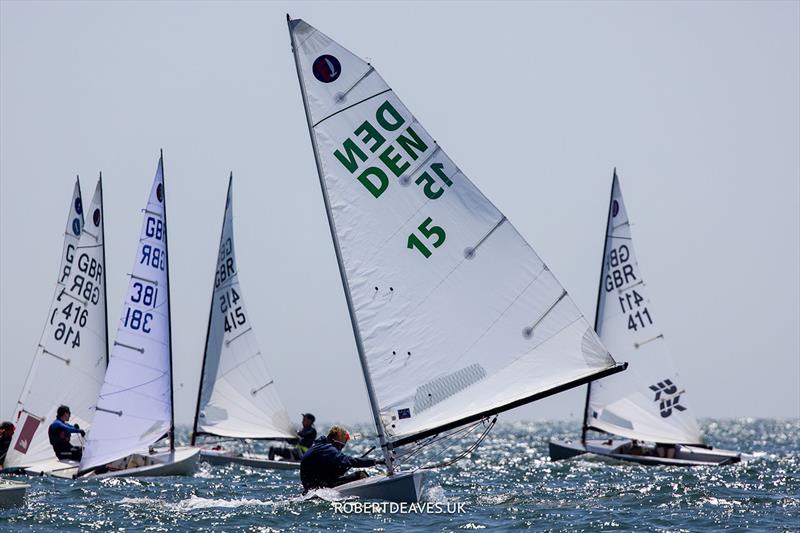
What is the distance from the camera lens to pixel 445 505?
16.9m

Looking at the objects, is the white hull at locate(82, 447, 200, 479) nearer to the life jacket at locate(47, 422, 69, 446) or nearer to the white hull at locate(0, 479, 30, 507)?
the life jacket at locate(47, 422, 69, 446)

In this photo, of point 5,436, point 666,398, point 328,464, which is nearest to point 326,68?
point 328,464

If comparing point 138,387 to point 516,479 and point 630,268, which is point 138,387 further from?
point 630,268

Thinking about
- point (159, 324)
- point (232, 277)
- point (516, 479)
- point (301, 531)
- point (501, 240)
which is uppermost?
point (232, 277)

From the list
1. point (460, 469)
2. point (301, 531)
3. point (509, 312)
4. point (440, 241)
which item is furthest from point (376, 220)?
point (460, 469)

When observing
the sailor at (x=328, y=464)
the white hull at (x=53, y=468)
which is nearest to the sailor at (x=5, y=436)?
the white hull at (x=53, y=468)

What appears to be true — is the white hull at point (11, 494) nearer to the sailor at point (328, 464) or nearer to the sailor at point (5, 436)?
the sailor at point (328, 464)

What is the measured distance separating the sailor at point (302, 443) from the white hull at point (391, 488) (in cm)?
1244

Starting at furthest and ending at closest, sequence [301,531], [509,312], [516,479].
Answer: [516,479], [509,312], [301,531]

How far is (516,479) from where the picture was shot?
24.3 m

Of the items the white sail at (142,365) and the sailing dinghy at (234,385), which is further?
the sailing dinghy at (234,385)

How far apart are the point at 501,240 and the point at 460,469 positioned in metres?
13.9

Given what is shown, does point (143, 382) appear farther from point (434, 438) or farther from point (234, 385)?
point (434, 438)

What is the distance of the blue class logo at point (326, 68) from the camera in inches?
640
